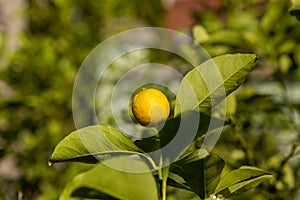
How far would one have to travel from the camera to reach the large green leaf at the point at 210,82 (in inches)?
20.5

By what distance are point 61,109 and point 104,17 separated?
462 mm

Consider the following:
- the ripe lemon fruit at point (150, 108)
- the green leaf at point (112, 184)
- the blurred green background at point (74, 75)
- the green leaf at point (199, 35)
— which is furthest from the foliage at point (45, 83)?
the green leaf at point (112, 184)

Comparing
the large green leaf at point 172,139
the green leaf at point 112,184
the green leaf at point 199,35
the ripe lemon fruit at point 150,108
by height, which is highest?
the green leaf at point 199,35

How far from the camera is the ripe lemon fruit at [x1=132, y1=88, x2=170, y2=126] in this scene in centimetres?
54

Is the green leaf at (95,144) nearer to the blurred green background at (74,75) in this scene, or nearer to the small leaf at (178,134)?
the small leaf at (178,134)

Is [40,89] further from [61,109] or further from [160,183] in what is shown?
[160,183]

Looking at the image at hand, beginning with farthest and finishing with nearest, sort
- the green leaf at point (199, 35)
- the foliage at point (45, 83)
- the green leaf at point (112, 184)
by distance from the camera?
the foliage at point (45, 83) < the green leaf at point (199, 35) < the green leaf at point (112, 184)

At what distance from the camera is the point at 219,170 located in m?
0.53

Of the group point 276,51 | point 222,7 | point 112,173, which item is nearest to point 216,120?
point 112,173

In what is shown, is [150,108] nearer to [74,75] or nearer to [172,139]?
[172,139]

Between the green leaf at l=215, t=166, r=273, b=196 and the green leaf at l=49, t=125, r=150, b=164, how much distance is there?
0.09 meters

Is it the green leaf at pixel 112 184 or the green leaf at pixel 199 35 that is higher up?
the green leaf at pixel 199 35

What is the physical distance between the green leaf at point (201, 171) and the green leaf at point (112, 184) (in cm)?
10

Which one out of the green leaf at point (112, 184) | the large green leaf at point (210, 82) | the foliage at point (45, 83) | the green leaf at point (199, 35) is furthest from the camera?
the foliage at point (45, 83)
